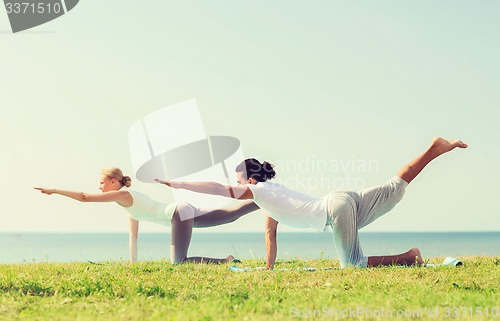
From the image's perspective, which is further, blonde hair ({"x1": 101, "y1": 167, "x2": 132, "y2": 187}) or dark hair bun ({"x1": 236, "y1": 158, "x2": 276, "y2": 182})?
blonde hair ({"x1": 101, "y1": 167, "x2": 132, "y2": 187})

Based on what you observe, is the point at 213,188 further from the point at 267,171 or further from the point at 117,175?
the point at 117,175

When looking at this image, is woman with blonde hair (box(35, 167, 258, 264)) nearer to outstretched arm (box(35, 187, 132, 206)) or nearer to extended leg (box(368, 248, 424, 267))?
outstretched arm (box(35, 187, 132, 206))

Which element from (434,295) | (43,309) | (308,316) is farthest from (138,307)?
(434,295)

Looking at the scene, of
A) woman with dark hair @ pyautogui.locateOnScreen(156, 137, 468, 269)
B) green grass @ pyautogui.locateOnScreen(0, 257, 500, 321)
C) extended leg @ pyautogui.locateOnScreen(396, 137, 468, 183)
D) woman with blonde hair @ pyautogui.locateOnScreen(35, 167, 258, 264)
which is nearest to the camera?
green grass @ pyautogui.locateOnScreen(0, 257, 500, 321)

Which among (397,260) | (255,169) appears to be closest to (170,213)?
(255,169)

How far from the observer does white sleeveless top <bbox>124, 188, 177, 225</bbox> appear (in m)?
10.4

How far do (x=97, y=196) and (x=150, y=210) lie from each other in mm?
1360

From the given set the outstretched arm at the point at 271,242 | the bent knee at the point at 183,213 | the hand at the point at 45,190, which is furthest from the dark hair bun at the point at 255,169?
the hand at the point at 45,190

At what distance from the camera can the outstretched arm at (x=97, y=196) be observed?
846 centimetres

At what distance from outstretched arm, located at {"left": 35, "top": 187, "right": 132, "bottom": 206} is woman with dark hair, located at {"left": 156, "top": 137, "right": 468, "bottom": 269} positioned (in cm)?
226

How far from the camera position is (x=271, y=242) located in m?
9.12

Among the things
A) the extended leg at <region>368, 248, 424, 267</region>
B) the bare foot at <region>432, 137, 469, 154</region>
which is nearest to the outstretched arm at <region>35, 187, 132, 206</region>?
the extended leg at <region>368, 248, 424, 267</region>

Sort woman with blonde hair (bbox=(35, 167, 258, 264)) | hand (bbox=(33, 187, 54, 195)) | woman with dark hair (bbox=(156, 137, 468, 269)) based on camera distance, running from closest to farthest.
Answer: hand (bbox=(33, 187, 54, 195)) < woman with dark hair (bbox=(156, 137, 468, 269)) < woman with blonde hair (bbox=(35, 167, 258, 264))

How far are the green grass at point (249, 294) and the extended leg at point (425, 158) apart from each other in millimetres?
1365
